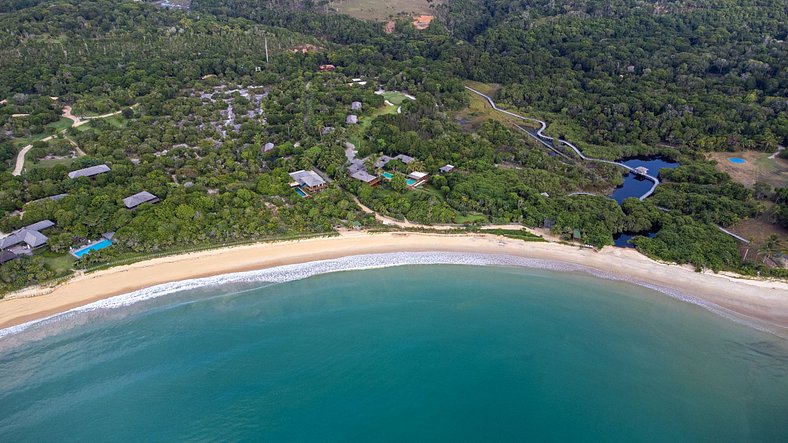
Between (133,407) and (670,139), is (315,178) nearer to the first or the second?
(133,407)

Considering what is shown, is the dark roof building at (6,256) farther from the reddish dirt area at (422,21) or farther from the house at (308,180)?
the reddish dirt area at (422,21)

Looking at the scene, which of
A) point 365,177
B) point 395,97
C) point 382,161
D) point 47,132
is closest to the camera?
point 365,177

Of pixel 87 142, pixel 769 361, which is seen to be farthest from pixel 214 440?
pixel 87 142

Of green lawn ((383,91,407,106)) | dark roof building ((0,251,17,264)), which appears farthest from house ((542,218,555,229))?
dark roof building ((0,251,17,264))

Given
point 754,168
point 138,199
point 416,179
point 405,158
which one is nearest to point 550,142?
point 405,158

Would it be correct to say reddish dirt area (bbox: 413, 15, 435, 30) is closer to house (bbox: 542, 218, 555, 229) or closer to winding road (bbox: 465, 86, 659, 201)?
winding road (bbox: 465, 86, 659, 201)

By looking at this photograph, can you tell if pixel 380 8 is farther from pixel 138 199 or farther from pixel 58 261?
pixel 58 261

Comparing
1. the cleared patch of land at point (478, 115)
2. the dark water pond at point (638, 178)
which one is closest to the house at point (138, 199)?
the cleared patch of land at point (478, 115)
